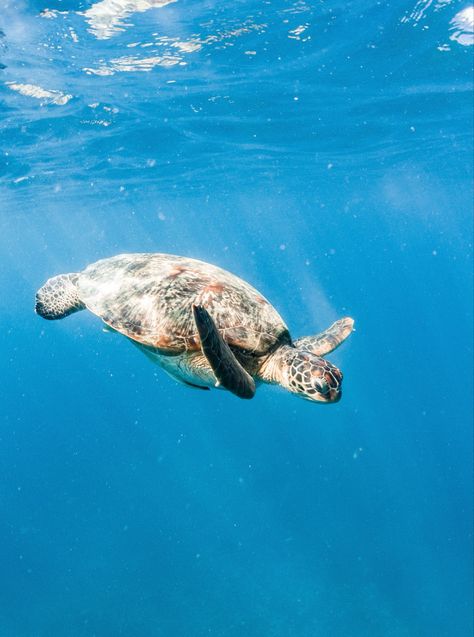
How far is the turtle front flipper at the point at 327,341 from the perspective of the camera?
5.29m

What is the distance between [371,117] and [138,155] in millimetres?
10153

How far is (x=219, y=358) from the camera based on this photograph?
322 centimetres

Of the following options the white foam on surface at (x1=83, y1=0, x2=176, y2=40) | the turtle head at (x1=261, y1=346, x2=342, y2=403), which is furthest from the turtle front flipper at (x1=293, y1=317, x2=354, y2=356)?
the white foam on surface at (x1=83, y1=0, x2=176, y2=40)

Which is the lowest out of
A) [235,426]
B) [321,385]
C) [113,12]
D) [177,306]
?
[235,426]

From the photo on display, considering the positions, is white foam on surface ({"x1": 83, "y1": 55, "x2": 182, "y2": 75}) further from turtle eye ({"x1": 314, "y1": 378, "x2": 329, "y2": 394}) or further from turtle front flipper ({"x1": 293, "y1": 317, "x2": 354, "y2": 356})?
turtle eye ({"x1": 314, "y1": 378, "x2": 329, "y2": 394})

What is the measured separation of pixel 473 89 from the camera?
1564cm

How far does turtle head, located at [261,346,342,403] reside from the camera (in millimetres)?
3881

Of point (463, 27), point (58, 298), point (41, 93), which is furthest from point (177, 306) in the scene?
point (463, 27)

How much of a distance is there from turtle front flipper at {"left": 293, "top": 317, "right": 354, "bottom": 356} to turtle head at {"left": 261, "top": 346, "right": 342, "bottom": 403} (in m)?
0.81

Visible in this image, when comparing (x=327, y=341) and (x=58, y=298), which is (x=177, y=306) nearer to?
(x=327, y=341)

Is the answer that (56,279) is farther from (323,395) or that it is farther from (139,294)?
(323,395)

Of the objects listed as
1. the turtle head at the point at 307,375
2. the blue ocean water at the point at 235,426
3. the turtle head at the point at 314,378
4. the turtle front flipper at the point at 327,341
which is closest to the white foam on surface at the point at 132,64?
the blue ocean water at the point at 235,426

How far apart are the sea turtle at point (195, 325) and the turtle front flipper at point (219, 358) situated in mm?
502

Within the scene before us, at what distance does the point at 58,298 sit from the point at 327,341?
3.76m
